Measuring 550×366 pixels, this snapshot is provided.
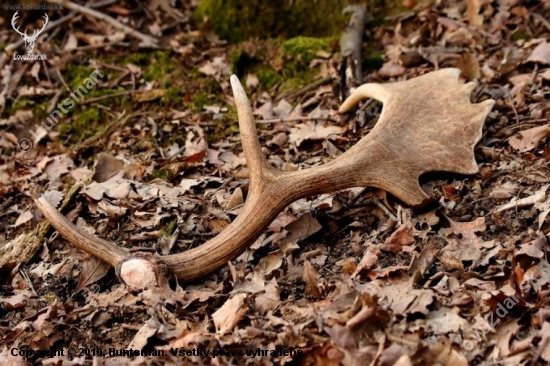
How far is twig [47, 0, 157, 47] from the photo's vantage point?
702 centimetres

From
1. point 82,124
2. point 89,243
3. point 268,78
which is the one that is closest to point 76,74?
point 82,124

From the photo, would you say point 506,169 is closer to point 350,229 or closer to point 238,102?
point 350,229

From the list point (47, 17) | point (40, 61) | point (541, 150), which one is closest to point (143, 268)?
point (541, 150)

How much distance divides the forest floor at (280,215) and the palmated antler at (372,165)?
0.14 meters

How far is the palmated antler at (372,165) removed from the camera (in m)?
3.88

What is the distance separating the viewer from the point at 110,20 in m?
7.27

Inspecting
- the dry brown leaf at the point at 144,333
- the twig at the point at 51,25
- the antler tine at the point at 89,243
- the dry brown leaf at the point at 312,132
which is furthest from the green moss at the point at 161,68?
the dry brown leaf at the point at 144,333

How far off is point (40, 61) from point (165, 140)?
2.09 metres

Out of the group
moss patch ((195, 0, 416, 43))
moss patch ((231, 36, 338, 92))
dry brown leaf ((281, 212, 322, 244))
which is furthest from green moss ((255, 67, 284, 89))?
dry brown leaf ((281, 212, 322, 244))

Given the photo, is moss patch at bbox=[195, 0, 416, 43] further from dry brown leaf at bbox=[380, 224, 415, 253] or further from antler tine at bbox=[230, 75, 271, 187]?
dry brown leaf at bbox=[380, 224, 415, 253]

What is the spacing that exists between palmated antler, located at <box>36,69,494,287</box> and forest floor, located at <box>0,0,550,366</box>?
0.46 feet

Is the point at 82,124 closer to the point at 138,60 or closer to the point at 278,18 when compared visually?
the point at 138,60

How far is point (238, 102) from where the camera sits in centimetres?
412

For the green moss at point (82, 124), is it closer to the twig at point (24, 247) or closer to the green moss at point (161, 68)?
the green moss at point (161, 68)
